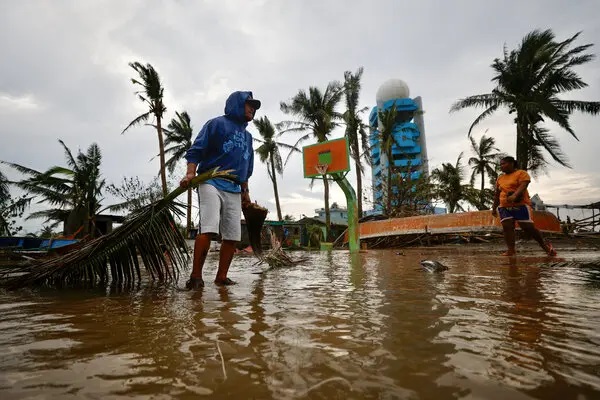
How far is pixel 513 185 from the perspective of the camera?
469cm

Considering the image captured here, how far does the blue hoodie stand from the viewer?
9.57 ft

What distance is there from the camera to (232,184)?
300cm

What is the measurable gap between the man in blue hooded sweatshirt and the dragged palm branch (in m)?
0.22

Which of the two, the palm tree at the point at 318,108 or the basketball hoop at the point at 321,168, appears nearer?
the basketball hoop at the point at 321,168

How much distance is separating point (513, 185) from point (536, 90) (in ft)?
51.7

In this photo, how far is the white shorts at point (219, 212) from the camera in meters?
2.75

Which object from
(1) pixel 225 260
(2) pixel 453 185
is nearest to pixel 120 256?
(1) pixel 225 260

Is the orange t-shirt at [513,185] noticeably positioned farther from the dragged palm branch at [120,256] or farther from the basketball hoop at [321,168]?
the basketball hoop at [321,168]

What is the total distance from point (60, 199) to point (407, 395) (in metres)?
20.6

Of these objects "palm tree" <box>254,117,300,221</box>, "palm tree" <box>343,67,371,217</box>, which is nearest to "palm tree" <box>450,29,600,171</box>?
"palm tree" <box>343,67,371,217</box>

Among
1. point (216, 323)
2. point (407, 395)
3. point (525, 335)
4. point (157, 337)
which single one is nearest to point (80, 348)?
point (157, 337)

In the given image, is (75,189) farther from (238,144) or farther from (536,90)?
(536,90)

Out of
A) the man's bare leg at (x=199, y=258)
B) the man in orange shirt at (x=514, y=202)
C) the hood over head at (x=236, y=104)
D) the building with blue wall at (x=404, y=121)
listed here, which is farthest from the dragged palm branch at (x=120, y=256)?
the building with blue wall at (x=404, y=121)

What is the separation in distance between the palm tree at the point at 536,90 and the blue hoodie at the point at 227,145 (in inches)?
674
